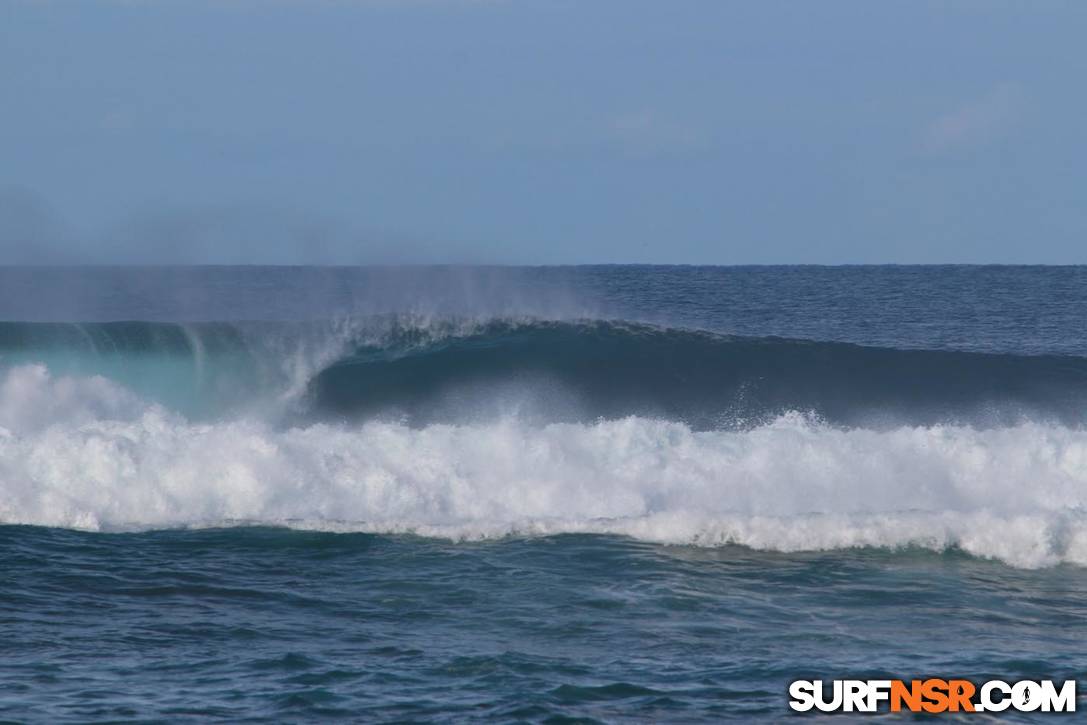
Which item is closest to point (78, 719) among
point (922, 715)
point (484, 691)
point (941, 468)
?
point (484, 691)

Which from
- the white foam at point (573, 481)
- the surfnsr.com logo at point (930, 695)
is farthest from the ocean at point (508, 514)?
the surfnsr.com logo at point (930, 695)

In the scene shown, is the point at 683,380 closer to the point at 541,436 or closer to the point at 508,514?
the point at 541,436

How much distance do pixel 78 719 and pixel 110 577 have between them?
4.10 meters

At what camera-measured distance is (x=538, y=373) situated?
73.7 feet

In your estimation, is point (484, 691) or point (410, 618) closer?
point (484, 691)

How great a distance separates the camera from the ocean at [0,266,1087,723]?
9.26m

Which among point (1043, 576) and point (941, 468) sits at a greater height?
point (941, 468)

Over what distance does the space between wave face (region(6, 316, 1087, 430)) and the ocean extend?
8cm

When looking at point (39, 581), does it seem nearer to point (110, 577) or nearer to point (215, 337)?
point (110, 577)

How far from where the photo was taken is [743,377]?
22.5 m

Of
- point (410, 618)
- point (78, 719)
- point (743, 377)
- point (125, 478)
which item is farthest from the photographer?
point (743, 377)

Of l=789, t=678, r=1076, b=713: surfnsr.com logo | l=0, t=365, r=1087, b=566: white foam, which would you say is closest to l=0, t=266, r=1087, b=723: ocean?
l=0, t=365, r=1087, b=566: white foam

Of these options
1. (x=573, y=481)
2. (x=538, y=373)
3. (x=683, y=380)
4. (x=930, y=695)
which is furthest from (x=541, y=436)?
(x=930, y=695)

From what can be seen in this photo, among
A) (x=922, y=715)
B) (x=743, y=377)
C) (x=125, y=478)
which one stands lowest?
(x=922, y=715)
